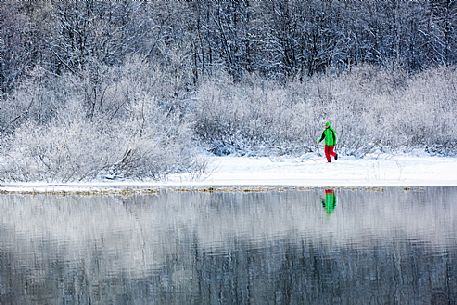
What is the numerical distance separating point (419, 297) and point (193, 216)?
9.23 m

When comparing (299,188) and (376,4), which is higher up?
(376,4)

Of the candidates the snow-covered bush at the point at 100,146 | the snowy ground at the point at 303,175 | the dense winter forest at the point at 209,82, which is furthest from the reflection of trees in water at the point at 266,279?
the dense winter forest at the point at 209,82

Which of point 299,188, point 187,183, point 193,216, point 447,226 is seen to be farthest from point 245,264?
point 187,183

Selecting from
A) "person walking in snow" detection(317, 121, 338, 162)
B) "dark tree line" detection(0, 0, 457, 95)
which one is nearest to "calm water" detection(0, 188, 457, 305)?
"person walking in snow" detection(317, 121, 338, 162)

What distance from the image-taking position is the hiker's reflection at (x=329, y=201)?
1866 cm

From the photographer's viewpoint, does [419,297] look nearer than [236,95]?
Yes

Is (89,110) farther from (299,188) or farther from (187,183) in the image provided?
(299,188)

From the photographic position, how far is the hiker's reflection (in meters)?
18.7

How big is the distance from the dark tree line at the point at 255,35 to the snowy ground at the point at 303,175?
15.3 m

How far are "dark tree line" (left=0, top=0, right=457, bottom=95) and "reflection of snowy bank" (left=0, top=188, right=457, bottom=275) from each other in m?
25.9

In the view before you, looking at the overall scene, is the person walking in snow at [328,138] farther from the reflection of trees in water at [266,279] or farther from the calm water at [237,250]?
the reflection of trees in water at [266,279]

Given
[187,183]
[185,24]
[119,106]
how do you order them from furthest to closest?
1. [185,24]
2. [119,106]
3. [187,183]

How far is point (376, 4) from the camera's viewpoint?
188ft

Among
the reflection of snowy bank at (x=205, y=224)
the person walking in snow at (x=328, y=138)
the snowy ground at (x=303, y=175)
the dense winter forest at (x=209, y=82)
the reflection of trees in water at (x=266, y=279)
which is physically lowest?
the reflection of trees in water at (x=266, y=279)
